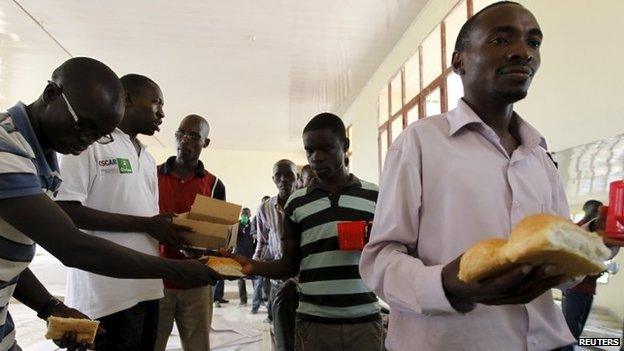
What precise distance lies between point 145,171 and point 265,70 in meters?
5.88

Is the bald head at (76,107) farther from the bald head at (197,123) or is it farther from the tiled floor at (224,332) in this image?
the tiled floor at (224,332)

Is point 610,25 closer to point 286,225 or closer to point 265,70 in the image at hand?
point 286,225

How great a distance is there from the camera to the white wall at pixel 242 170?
1507cm

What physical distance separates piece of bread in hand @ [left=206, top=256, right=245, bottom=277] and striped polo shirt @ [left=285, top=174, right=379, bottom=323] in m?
0.33

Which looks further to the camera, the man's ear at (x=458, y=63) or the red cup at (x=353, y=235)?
the red cup at (x=353, y=235)

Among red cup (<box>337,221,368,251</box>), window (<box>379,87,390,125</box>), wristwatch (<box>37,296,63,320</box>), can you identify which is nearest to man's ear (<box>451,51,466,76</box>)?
red cup (<box>337,221,368,251</box>)

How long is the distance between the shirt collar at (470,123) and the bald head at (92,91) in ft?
3.33

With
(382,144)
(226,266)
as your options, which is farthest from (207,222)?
(382,144)

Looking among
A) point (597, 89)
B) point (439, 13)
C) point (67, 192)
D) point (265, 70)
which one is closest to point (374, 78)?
point (265, 70)

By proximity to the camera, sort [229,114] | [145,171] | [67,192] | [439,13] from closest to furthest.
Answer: [67,192], [145,171], [439,13], [229,114]

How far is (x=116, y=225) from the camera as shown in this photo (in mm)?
1723

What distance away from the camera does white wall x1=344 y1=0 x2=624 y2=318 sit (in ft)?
7.63

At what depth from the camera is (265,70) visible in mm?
7602

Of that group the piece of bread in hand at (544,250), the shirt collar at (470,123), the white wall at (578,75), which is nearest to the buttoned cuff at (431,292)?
the piece of bread in hand at (544,250)
